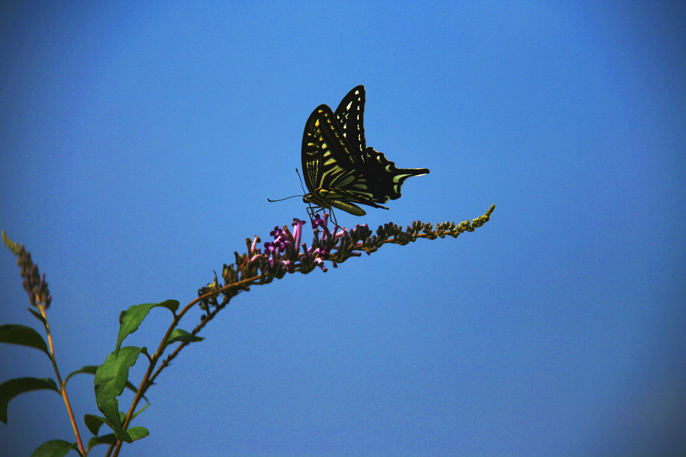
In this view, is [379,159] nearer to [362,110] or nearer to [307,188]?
[362,110]

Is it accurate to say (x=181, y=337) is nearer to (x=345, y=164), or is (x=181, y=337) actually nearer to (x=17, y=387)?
(x=17, y=387)

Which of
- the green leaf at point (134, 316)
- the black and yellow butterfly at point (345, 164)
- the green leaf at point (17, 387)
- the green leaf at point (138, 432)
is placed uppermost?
the black and yellow butterfly at point (345, 164)

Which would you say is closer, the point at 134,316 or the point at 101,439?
the point at 134,316

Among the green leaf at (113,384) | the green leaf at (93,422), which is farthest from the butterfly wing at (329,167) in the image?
the green leaf at (93,422)

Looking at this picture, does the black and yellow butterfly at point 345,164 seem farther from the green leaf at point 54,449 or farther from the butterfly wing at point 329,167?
the green leaf at point 54,449

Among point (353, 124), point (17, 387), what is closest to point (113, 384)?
point (17, 387)
